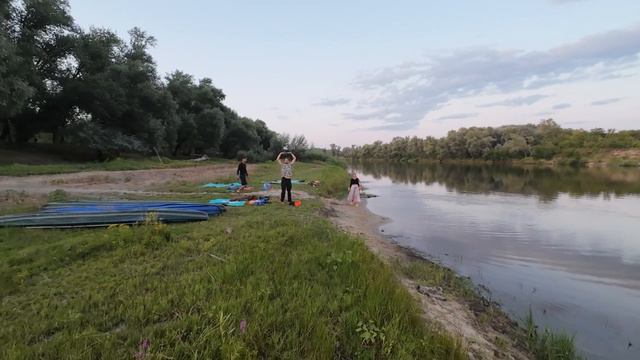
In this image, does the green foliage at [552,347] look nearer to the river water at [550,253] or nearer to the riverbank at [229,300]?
the riverbank at [229,300]

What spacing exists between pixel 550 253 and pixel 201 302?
13.5 m

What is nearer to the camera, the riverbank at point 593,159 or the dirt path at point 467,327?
the dirt path at point 467,327

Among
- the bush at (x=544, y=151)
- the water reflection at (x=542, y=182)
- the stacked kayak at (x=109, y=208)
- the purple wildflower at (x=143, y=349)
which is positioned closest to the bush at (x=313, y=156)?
the water reflection at (x=542, y=182)

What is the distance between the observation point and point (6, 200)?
13734mm

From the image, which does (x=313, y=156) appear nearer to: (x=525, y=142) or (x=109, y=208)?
(x=109, y=208)

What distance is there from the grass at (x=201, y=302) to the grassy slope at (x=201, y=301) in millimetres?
16

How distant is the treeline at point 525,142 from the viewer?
327ft

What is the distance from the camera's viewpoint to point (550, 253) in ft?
45.7

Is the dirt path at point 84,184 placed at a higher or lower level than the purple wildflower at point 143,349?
higher

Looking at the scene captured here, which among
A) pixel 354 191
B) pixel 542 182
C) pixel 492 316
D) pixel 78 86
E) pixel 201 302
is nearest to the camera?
pixel 201 302

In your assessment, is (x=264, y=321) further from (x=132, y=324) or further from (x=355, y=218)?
(x=355, y=218)

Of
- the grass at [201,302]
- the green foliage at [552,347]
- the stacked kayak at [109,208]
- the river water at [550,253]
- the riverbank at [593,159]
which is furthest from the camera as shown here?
the riverbank at [593,159]

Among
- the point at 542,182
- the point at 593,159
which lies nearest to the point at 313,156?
the point at 542,182

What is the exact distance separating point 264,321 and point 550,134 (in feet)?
418
